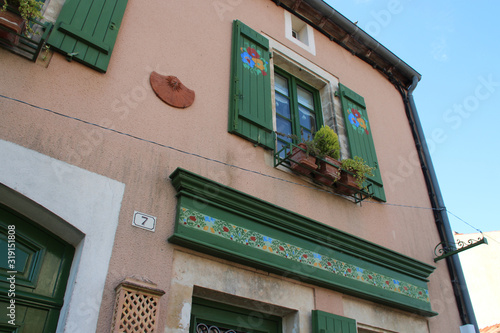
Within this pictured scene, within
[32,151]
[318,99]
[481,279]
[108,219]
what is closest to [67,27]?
[32,151]

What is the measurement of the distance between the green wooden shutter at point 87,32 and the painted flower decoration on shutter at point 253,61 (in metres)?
1.58

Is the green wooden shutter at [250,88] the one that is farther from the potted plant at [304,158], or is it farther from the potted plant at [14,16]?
the potted plant at [14,16]

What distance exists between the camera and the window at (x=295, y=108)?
215 inches

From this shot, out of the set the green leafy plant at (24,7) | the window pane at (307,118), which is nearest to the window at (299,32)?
the window pane at (307,118)

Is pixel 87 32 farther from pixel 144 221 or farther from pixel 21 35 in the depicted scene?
pixel 144 221

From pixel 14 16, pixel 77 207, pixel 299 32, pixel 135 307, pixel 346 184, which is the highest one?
pixel 299 32

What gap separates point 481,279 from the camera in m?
13.7

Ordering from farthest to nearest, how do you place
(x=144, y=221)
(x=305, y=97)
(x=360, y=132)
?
(x=305, y=97) → (x=360, y=132) → (x=144, y=221)

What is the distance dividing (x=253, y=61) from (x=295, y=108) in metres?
0.88

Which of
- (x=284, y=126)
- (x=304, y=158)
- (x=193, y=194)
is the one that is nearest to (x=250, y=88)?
(x=284, y=126)

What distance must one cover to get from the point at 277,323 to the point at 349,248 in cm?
116

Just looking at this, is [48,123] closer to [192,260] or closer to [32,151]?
[32,151]

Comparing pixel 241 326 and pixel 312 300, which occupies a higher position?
pixel 312 300

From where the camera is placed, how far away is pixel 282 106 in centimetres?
566
